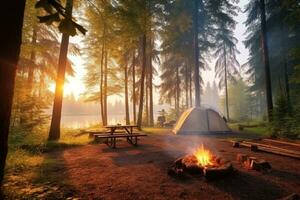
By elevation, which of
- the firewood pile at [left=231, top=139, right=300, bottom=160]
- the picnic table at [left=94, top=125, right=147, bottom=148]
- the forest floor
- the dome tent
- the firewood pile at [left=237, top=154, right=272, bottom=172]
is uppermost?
the dome tent

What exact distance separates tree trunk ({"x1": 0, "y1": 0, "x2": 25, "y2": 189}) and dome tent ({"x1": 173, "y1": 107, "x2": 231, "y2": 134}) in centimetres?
1168

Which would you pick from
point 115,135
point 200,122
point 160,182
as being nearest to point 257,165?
point 160,182

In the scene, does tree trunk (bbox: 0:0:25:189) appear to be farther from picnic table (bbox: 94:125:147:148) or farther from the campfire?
picnic table (bbox: 94:125:147:148)

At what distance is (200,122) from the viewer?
13.3m

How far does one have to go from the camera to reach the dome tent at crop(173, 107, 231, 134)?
13203mm

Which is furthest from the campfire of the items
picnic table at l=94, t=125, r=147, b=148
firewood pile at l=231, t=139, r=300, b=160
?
picnic table at l=94, t=125, r=147, b=148

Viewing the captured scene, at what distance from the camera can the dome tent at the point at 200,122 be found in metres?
13.2

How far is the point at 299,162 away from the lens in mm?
6086

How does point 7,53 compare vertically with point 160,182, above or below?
above

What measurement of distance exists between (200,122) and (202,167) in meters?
8.63

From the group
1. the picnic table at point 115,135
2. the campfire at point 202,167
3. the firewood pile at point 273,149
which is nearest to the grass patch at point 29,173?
the picnic table at point 115,135

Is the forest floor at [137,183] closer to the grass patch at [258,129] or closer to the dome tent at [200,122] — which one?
the dome tent at [200,122]

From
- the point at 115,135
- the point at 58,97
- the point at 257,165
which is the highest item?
the point at 58,97

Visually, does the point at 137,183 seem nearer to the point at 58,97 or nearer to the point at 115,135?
the point at 115,135
